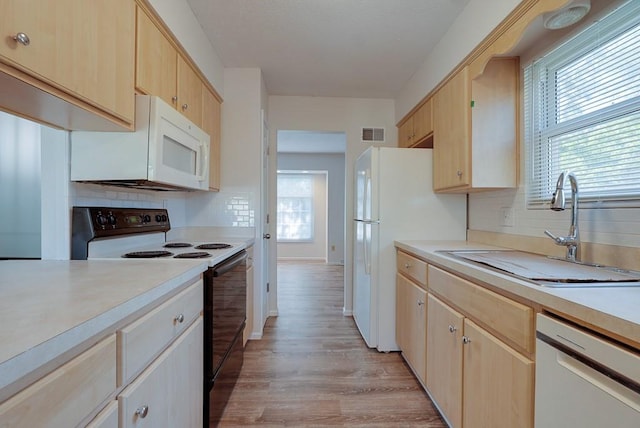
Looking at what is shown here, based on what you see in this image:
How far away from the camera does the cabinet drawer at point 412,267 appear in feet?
5.94

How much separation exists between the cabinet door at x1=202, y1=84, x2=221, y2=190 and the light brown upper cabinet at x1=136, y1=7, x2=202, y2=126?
12 centimetres

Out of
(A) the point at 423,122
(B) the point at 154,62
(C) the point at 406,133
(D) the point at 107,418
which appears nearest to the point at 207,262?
(D) the point at 107,418

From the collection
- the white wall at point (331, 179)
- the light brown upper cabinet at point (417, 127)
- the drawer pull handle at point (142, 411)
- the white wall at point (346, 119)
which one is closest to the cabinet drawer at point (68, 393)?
the drawer pull handle at point (142, 411)

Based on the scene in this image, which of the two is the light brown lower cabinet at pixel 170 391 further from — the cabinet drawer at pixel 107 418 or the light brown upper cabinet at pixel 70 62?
the light brown upper cabinet at pixel 70 62

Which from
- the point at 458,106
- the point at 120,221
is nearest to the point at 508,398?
the point at 458,106

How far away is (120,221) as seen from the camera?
5.25 ft

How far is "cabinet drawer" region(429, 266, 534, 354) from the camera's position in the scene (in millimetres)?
956

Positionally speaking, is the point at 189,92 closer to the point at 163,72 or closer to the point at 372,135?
the point at 163,72

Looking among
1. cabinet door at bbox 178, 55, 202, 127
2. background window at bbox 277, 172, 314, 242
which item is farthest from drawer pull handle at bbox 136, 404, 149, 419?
background window at bbox 277, 172, 314, 242

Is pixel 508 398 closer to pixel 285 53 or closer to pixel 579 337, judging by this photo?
pixel 579 337

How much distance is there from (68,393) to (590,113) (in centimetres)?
207

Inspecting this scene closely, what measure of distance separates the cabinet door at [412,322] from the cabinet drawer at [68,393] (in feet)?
5.11

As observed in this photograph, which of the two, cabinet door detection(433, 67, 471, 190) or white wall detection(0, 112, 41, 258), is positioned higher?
cabinet door detection(433, 67, 471, 190)

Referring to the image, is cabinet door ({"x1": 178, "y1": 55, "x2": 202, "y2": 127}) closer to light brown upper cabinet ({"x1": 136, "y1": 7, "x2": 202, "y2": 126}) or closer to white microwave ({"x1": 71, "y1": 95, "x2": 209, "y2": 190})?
light brown upper cabinet ({"x1": 136, "y1": 7, "x2": 202, "y2": 126})
